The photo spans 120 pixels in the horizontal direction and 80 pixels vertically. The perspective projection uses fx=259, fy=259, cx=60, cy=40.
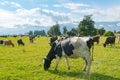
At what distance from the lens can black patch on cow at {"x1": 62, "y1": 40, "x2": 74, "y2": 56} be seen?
58.7 ft

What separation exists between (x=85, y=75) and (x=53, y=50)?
368 cm

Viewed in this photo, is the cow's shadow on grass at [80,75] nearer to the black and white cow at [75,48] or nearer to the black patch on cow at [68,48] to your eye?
the black and white cow at [75,48]

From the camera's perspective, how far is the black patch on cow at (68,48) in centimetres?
1790

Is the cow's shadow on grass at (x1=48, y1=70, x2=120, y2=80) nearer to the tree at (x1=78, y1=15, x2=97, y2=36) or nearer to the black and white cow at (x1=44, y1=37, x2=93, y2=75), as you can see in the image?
the black and white cow at (x1=44, y1=37, x2=93, y2=75)

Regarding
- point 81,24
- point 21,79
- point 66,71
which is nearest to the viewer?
point 21,79

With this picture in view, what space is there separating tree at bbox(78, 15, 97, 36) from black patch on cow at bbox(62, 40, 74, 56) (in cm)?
8403

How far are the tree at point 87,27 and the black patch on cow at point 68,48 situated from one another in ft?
276

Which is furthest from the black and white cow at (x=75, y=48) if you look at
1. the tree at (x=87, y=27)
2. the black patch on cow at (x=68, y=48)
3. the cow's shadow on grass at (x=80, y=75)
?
the tree at (x=87, y=27)

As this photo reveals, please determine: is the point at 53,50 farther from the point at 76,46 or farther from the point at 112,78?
the point at 112,78

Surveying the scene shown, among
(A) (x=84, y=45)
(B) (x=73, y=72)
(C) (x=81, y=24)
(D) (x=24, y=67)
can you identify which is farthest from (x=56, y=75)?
(C) (x=81, y=24)

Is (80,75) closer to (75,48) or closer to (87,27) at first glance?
(75,48)

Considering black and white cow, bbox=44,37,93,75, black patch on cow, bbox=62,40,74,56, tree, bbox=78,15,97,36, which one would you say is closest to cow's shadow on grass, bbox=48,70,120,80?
black and white cow, bbox=44,37,93,75

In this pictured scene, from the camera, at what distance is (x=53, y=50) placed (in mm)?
19797

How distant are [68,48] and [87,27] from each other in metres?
89.6
